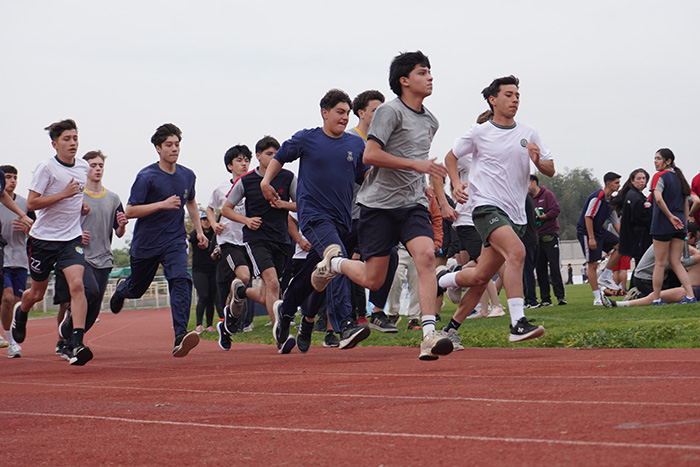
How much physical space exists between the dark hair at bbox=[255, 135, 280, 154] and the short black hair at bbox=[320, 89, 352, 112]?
7.54ft

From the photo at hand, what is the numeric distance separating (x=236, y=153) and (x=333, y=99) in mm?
4491

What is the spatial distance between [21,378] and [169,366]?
1.30 metres

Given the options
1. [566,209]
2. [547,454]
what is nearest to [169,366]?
[547,454]

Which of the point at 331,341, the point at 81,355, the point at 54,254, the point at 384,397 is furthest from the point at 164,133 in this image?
the point at 384,397

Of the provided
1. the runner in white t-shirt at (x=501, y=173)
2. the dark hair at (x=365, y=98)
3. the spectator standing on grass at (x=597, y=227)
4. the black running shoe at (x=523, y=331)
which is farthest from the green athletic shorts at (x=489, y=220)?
the spectator standing on grass at (x=597, y=227)

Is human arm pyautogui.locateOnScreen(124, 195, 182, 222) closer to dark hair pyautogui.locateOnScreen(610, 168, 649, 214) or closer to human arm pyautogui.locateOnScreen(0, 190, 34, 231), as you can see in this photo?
human arm pyautogui.locateOnScreen(0, 190, 34, 231)

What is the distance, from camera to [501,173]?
7.43m

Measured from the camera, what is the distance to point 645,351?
6793mm

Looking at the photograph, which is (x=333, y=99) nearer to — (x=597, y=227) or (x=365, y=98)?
(x=365, y=98)

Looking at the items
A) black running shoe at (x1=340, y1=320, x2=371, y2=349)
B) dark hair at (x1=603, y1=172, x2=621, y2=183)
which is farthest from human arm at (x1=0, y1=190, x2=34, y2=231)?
dark hair at (x1=603, y1=172, x2=621, y2=183)

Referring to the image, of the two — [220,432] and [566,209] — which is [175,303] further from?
[566,209]

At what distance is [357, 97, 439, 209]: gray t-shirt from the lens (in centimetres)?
680

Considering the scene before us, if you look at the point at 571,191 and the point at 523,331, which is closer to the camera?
the point at 523,331

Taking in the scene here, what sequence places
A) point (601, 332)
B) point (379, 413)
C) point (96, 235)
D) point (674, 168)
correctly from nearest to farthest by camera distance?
point (379, 413) < point (601, 332) < point (96, 235) < point (674, 168)
